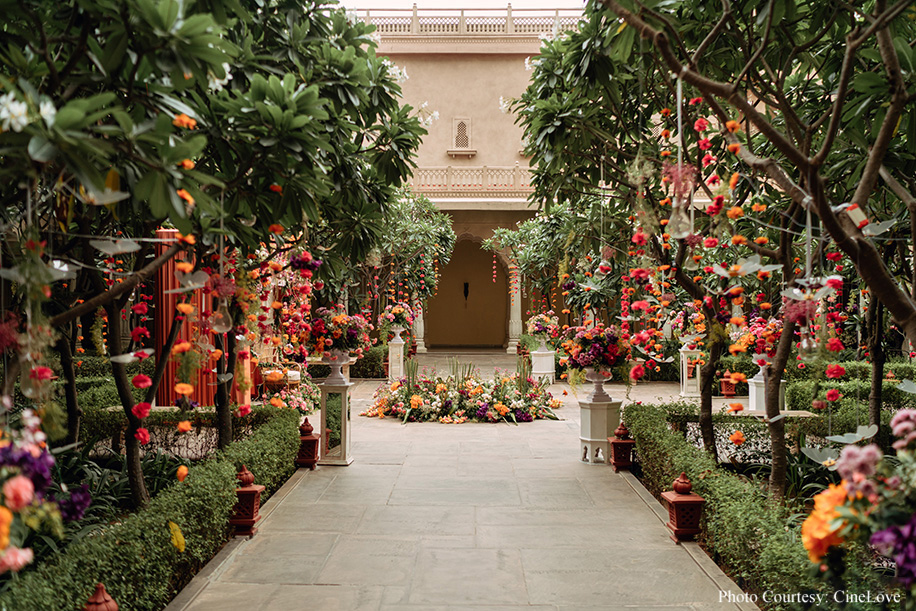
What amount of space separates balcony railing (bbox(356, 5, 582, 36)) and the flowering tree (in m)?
16.8

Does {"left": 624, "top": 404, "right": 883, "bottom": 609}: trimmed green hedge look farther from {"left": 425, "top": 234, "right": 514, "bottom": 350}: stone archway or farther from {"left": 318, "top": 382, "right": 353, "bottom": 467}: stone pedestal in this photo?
{"left": 425, "top": 234, "right": 514, "bottom": 350}: stone archway

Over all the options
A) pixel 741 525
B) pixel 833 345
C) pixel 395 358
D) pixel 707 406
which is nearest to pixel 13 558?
pixel 833 345

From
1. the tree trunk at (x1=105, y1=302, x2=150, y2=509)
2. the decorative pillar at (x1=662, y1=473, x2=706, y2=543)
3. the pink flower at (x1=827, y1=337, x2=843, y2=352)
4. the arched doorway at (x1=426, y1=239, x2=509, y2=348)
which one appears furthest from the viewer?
the arched doorway at (x1=426, y1=239, x2=509, y2=348)

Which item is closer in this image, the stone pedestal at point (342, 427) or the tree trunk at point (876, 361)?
the tree trunk at point (876, 361)

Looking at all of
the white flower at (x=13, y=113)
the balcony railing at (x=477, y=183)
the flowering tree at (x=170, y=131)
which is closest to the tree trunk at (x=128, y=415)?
the flowering tree at (x=170, y=131)

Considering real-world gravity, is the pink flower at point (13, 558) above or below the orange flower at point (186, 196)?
below

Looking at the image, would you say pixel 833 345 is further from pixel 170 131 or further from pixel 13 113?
pixel 13 113

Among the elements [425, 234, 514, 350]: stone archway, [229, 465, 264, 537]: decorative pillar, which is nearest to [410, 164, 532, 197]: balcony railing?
[425, 234, 514, 350]: stone archway

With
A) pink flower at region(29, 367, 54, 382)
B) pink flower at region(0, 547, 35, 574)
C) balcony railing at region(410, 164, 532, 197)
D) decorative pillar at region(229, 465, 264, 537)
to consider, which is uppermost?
balcony railing at region(410, 164, 532, 197)

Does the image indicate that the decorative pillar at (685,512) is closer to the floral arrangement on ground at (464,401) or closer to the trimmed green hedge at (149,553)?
the trimmed green hedge at (149,553)

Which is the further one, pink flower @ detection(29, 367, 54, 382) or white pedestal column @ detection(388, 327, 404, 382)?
white pedestal column @ detection(388, 327, 404, 382)

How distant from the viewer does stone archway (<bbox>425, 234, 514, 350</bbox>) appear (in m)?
22.8

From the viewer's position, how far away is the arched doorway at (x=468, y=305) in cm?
2275

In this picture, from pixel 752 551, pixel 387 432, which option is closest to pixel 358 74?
pixel 752 551
